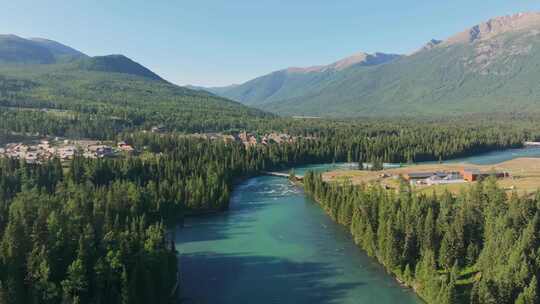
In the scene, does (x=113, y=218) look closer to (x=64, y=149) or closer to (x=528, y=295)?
(x=528, y=295)

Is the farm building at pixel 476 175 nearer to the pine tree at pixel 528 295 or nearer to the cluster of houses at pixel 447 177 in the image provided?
the cluster of houses at pixel 447 177

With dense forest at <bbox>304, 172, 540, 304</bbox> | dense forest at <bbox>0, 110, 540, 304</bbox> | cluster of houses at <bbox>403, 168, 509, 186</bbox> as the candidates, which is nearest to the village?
dense forest at <bbox>0, 110, 540, 304</bbox>

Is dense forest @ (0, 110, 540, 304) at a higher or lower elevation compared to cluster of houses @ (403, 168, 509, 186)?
lower

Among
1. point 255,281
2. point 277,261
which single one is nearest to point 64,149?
point 277,261

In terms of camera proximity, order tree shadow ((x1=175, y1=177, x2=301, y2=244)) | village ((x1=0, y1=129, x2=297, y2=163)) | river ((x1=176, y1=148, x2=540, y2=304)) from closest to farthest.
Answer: river ((x1=176, y1=148, x2=540, y2=304))
tree shadow ((x1=175, y1=177, x2=301, y2=244))
village ((x1=0, y1=129, x2=297, y2=163))

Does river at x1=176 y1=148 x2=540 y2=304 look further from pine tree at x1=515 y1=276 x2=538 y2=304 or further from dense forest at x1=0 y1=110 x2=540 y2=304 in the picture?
pine tree at x1=515 y1=276 x2=538 y2=304

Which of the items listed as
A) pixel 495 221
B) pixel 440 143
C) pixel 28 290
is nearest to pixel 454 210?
pixel 495 221

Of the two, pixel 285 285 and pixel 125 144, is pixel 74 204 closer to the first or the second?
pixel 285 285
